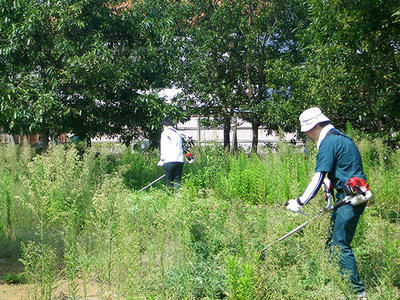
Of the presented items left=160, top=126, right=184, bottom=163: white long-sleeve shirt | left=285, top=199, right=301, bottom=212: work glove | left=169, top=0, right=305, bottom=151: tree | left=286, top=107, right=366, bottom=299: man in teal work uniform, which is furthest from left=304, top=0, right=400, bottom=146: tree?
left=169, top=0, right=305, bottom=151: tree

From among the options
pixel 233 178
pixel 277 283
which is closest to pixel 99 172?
pixel 233 178

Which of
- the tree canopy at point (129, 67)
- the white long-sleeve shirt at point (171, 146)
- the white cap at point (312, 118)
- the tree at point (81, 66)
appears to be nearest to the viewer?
the white cap at point (312, 118)

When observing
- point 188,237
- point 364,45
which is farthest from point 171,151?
point 188,237

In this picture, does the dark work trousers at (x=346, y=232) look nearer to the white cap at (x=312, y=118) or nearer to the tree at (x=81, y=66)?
the white cap at (x=312, y=118)

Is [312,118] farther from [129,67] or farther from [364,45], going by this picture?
[129,67]

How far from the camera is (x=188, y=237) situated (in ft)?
14.9

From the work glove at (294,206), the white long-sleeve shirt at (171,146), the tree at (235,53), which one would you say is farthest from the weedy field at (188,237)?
the tree at (235,53)

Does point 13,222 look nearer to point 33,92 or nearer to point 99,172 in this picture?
point 99,172

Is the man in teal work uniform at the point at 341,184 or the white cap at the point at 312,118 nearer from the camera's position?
the man in teal work uniform at the point at 341,184

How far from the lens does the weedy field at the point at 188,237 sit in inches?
131

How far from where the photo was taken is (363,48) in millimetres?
8000

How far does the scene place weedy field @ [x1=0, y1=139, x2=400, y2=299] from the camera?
3.32 m

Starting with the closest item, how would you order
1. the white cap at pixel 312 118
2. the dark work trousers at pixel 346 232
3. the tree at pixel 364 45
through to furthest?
1. the dark work trousers at pixel 346 232
2. the white cap at pixel 312 118
3. the tree at pixel 364 45

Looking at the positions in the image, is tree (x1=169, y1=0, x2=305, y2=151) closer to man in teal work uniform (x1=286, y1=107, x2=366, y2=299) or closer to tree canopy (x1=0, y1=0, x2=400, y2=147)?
tree canopy (x1=0, y1=0, x2=400, y2=147)
